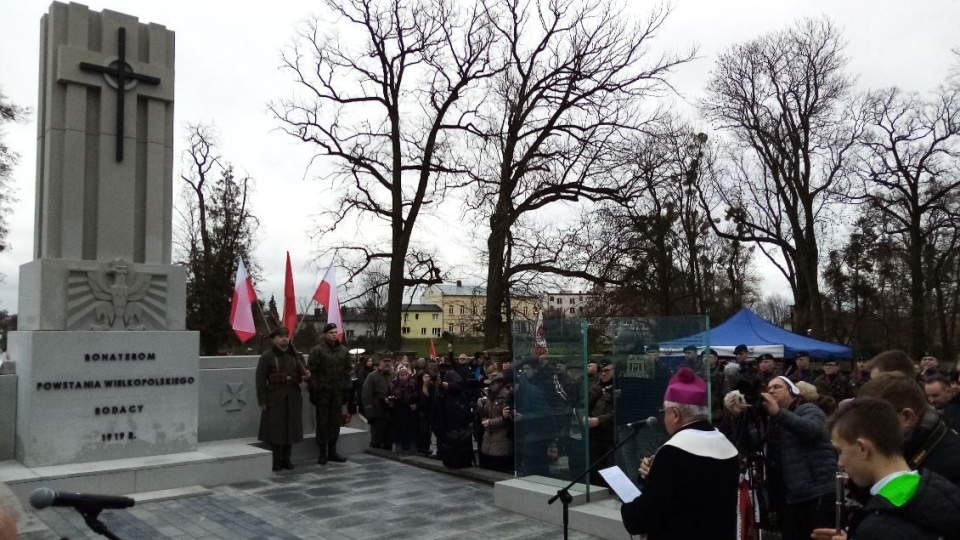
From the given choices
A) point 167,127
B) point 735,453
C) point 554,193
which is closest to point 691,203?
point 554,193

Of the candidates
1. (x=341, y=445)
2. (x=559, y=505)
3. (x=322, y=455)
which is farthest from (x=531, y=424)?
(x=341, y=445)

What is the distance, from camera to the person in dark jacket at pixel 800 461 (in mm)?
4930

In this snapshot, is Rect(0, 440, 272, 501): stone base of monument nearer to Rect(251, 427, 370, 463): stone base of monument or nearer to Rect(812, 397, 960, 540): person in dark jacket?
Rect(251, 427, 370, 463): stone base of monument

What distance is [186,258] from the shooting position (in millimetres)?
34344

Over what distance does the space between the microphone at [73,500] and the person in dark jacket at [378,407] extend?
10120mm

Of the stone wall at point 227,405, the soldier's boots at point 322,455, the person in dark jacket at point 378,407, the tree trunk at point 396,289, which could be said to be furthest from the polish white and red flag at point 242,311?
the tree trunk at point 396,289

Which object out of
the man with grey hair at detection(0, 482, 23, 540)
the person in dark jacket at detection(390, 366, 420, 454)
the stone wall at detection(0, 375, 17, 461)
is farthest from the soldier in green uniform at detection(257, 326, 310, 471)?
the man with grey hair at detection(0, 482, 23, 540)

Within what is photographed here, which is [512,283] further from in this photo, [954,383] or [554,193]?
[954,383]

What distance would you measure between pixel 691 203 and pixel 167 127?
25494mm

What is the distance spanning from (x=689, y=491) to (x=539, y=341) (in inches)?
202

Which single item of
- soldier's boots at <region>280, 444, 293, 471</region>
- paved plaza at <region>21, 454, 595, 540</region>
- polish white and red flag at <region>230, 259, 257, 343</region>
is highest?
polish white and red flag at <region>230, 259, 257, 343</region>

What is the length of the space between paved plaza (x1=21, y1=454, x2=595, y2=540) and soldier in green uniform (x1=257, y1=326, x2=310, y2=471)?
59cm

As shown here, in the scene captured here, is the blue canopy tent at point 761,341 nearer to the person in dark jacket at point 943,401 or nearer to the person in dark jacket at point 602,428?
the person in dark jacket at point 602,428

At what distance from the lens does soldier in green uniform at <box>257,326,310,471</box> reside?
10.5 m
